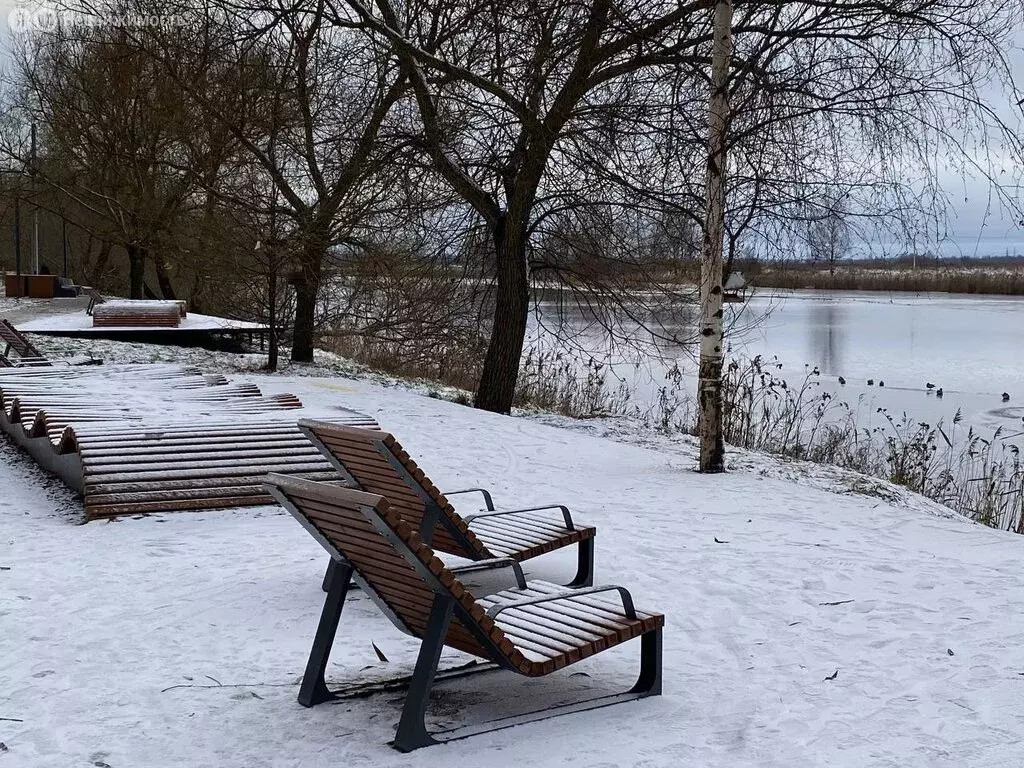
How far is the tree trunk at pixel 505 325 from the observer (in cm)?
A: 1380

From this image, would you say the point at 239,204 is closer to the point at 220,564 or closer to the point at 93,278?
the point at 220,564

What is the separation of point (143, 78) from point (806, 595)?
68.4 feet

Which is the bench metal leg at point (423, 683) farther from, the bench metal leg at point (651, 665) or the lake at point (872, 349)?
the lake at point (872, 349)

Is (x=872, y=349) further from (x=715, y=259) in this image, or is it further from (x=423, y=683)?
(x=423, y=683)

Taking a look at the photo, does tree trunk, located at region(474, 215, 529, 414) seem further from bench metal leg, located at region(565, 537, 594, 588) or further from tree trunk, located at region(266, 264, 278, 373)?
bench metal leg, located at region(565, 537, 594, 588)

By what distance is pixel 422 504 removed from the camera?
17.4ft

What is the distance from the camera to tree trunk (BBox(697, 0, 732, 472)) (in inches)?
362

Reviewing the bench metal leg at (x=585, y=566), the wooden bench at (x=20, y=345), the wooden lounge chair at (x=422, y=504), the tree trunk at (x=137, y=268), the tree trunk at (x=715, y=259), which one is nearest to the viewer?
the wooden lounge chair at (x=422, y=504)

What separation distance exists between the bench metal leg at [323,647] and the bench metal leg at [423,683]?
1.46ft

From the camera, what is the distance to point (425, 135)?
12773 millimetres

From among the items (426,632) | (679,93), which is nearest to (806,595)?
(426,632)

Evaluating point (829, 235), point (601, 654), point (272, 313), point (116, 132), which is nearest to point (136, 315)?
point (116, 132)

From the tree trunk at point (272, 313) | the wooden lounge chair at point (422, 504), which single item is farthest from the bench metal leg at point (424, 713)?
the tree trunk at point (272, 313)

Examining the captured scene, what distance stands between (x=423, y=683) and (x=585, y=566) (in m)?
2.40
